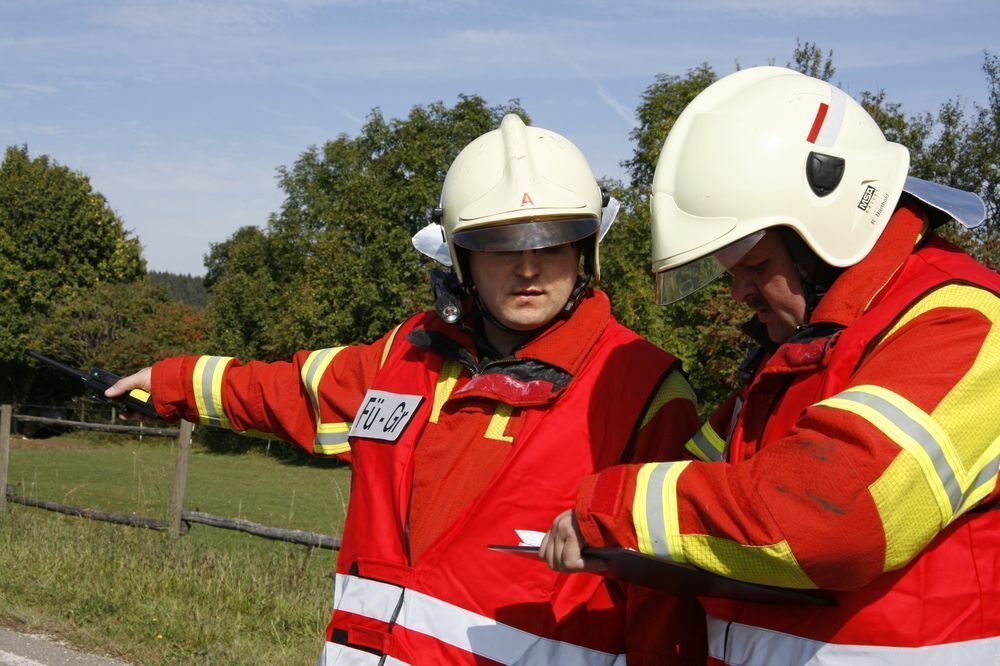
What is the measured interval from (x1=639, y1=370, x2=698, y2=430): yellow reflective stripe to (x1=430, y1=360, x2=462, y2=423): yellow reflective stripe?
0.56 m

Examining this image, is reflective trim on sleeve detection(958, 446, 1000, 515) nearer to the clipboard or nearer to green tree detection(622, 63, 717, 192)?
the clipboard

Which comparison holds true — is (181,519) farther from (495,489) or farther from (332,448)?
(495,489)

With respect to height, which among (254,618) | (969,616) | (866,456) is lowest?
(254,618)

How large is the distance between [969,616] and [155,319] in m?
44.4

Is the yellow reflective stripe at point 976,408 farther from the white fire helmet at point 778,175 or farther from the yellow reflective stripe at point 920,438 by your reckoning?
the white fire helmet at point 778,175

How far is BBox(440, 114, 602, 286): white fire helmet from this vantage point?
279 centimetres

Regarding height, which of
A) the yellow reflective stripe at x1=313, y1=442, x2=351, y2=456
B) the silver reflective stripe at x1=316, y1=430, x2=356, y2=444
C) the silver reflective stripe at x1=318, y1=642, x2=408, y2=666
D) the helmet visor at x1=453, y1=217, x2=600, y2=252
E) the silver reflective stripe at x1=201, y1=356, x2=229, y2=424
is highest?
the helmet visor at x1=453, y1=217, x2=600, y2=252

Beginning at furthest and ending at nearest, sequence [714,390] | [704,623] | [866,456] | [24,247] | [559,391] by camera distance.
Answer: [24,247] → [714,390] → [559,391] → [704,623] → [866,456]

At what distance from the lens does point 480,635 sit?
2.45m

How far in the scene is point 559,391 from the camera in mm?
2629

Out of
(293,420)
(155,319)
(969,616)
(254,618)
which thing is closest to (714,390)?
(254,618)

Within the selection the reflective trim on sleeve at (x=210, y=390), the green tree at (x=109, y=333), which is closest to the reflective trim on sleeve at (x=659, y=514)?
the reflective trim on sleeve at (x=210, y=390)

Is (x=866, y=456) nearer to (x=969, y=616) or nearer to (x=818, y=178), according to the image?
(x=969, y=616)

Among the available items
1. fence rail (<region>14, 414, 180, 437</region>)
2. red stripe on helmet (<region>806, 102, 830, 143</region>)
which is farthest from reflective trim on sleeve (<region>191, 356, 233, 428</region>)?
fence rail (<region>14, 414, 180, 437</region>)
